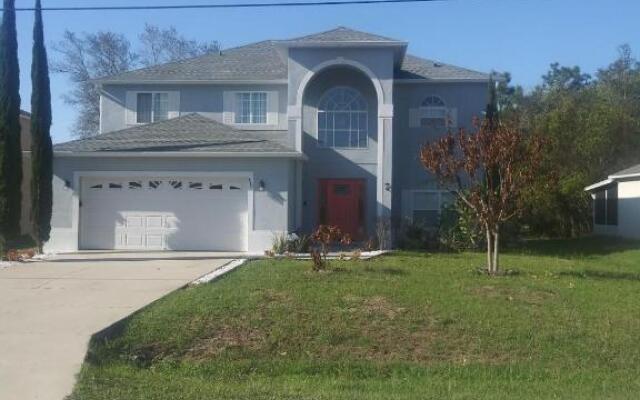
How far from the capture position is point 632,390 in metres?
7.85

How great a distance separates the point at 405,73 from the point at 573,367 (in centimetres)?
1631

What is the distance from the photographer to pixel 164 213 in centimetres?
1983

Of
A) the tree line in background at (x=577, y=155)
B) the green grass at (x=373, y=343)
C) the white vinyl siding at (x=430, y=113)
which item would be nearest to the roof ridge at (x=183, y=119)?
the white vinyl siding at (x=430, y=113)

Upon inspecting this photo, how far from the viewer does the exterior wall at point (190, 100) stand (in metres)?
23.2

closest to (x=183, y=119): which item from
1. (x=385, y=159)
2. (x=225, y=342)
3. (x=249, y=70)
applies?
(x=249, y=70)

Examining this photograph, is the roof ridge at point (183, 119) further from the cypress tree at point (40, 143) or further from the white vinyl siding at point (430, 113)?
the white vinyl siding at point (430, 113)

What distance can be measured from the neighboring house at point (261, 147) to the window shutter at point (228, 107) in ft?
0.13

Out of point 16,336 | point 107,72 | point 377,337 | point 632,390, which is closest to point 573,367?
point 632,390

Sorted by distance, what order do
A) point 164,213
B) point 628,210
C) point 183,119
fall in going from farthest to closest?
point 628,210
point 183,119
point 164,213

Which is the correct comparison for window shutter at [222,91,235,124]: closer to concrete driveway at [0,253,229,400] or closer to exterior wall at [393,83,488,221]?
exterior wall at [393,83,488,221]

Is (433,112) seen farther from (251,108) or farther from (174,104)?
(174,104)

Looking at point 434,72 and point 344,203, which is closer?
point 344,203

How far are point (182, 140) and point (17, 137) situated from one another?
14.6 feet

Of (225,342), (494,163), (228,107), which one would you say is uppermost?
(228,107)
